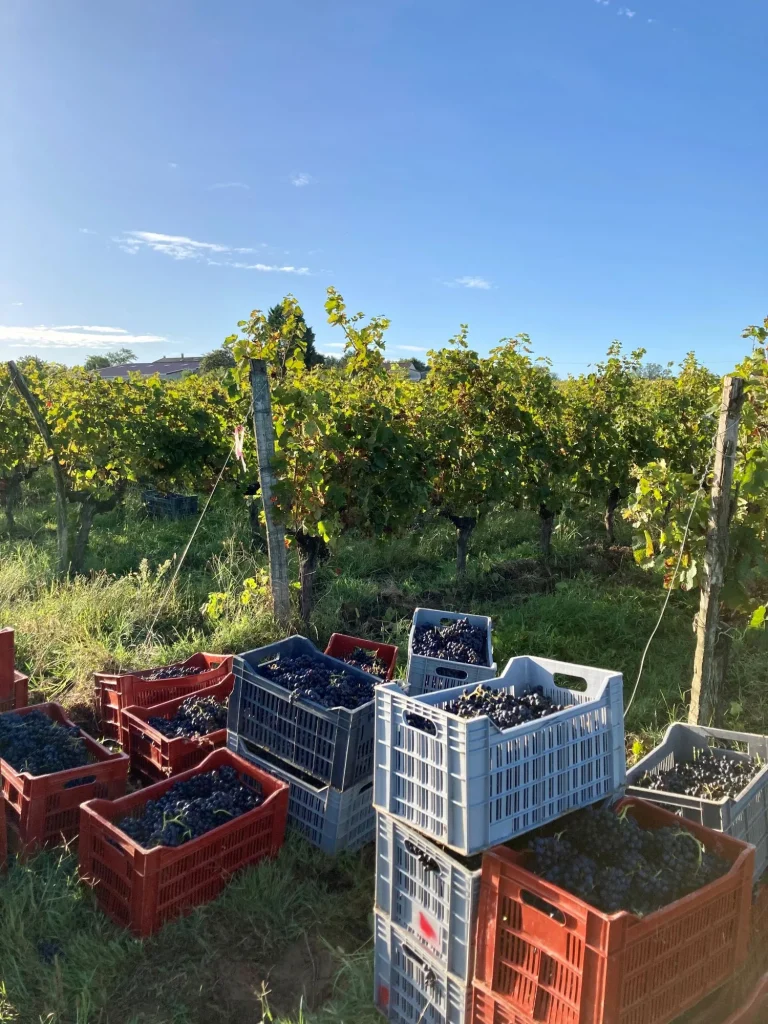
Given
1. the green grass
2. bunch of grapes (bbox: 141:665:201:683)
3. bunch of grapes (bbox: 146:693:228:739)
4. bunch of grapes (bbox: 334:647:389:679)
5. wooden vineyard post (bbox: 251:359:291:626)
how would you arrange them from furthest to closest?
1. wooden vineyard post (bbox: 251:359:291:626)
2. bunch of grapes (bbox: 141:665:201:683)
3. bunch of grapes (bbox: 334:647:389:679)
4. bunch of grapes (bbox: 146:693:228:739)
5. the green grass

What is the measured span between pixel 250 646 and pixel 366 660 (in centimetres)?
126

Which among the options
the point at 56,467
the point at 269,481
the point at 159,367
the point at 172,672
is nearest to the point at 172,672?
the point at 172,672

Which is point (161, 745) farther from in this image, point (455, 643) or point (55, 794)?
point (455, 643)

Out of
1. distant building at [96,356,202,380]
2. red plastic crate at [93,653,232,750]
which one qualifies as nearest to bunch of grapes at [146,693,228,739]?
red plastic crate at [93,653,232,750]

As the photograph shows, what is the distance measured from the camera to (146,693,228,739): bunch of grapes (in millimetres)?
3441

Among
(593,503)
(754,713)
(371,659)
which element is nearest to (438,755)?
(371,659)

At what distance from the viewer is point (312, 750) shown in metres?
2.95

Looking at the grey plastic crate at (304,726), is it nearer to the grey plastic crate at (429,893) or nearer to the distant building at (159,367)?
the grey plastic crate at (429,893)

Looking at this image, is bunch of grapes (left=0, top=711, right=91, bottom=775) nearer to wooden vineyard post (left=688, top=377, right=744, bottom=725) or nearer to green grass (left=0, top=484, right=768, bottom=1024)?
green grass (left=0, top=484, right=768, bottom=1024)

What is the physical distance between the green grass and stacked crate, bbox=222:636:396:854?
15cm

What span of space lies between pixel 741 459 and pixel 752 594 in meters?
0.80

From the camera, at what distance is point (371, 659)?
3971 mm

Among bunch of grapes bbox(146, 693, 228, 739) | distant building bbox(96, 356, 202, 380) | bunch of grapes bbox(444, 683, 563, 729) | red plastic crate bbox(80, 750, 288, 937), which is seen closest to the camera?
bunch of grapes bbox(444, 683, 563, 729)

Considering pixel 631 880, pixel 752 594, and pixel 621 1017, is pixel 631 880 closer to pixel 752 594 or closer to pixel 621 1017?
pixel 621 1017
